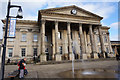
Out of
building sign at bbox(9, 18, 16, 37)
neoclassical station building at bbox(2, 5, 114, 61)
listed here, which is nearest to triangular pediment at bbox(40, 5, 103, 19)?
neoclassical station building at bbox(2, 5, 114, 61)

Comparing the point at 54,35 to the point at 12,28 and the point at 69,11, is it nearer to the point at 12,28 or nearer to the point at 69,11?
the point at 69,11

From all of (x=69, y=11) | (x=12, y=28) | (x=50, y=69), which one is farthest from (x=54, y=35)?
(x=12, y=28)

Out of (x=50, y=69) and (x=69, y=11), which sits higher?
(x=69, y=11)

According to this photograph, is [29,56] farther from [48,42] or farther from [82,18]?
[82,18]

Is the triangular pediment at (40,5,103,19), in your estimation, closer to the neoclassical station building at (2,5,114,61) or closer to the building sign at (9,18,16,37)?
the neoclassical station building at (2,5,114,61)

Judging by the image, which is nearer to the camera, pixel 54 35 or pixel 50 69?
pixel 50 69

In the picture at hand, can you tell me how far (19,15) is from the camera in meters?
5.43

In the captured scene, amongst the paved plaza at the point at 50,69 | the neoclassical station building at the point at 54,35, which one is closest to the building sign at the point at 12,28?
the paved plaza at the point at 50,69

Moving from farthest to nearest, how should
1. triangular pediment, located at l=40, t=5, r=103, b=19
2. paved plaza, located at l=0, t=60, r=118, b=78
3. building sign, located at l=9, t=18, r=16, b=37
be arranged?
1. triangular pediment, located at l=40, t=5, r=103, b=19
2. paved plaza, located at l=0, t=60, r=118, b=78
3. building sign, located at l=9, t=18, r=16, b=37

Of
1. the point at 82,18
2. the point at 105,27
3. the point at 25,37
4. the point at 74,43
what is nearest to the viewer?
the point at 82,18

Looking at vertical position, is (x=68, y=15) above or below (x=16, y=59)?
above

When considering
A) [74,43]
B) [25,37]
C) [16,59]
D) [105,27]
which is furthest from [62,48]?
[105,27]

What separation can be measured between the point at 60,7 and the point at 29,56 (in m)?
14.8

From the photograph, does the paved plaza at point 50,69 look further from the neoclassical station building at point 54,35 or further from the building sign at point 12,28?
the neoclassical station building at point 54,35
